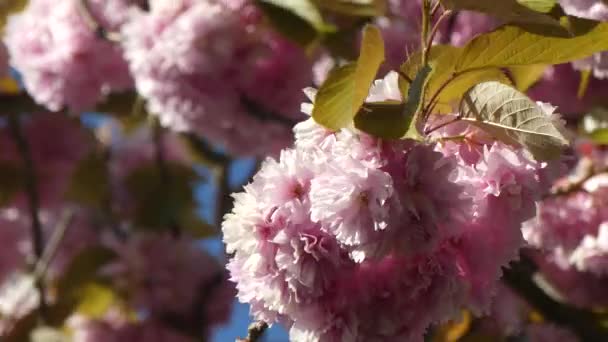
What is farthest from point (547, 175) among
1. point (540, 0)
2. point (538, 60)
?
point (540, 0)

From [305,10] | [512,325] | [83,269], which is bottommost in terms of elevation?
[83,269]

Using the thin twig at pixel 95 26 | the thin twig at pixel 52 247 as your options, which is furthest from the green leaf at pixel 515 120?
the thin twig at pixel 52 247

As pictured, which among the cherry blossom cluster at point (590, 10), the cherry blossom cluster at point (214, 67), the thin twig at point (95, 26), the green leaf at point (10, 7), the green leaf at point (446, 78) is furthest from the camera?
the green leaf at point (10, 7)

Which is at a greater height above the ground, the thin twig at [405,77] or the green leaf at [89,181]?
the thin twig at [405,77]

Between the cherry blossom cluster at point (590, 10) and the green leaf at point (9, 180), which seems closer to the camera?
the cherry blossom cluster at point (590, 10)

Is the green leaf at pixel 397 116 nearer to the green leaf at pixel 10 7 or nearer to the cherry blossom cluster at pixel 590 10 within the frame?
the cherry blossom cluster at pixel 590 10

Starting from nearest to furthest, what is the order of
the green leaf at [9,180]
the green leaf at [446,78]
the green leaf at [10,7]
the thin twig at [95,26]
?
the green leaf at [446,78] → the thin twig at [95,26] → the green leaf at [10,7] → the green leaf at [9,180]

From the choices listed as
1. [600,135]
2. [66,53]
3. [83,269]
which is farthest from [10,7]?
[600,135]

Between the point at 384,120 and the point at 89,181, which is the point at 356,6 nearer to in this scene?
the point at 384,120

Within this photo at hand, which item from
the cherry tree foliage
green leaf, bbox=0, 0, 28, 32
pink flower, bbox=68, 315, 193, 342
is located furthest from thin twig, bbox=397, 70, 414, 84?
pink flower, bbox=68, 315, 193, 342
